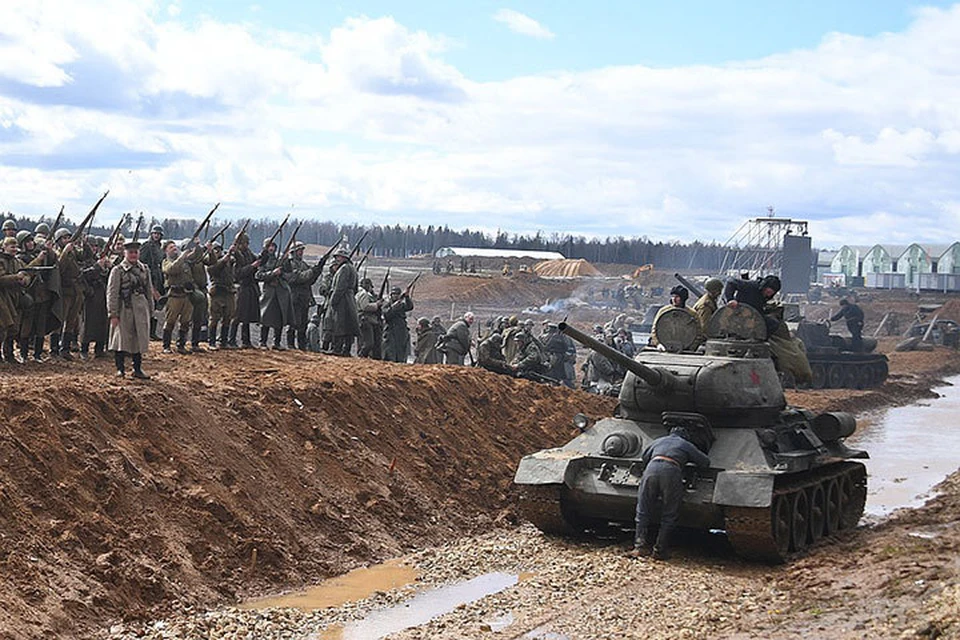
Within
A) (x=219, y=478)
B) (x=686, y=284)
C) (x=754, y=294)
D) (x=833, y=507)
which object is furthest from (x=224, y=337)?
(x=833, y=507)

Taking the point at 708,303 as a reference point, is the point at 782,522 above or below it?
below

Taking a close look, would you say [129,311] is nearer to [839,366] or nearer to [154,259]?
[154,259]

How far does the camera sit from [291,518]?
14.5 meters

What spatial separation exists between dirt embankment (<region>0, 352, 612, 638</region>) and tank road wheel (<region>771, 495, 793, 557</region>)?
4064mm

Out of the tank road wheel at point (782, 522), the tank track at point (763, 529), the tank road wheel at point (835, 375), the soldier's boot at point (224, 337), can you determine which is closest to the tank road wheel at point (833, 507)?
the tank track at point (763, 529)

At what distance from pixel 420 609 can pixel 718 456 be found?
446cm

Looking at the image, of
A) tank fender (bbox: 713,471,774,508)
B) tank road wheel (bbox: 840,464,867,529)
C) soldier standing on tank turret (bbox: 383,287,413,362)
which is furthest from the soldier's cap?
soldier standing on tank turret (bbox: 383,287,413,362)

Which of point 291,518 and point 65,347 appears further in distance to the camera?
point 65,347

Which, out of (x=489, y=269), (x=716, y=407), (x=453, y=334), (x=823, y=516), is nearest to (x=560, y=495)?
(x=716, y=407)

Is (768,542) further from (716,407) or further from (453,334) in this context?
(453,334)

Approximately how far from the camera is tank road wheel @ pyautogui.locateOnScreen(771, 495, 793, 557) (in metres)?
14.4

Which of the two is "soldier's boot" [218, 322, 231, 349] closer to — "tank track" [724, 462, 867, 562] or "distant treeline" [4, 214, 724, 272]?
"tank track" [724, 462, 867, 562]

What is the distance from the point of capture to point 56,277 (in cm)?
1755

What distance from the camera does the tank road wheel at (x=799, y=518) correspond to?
49.2 feet
